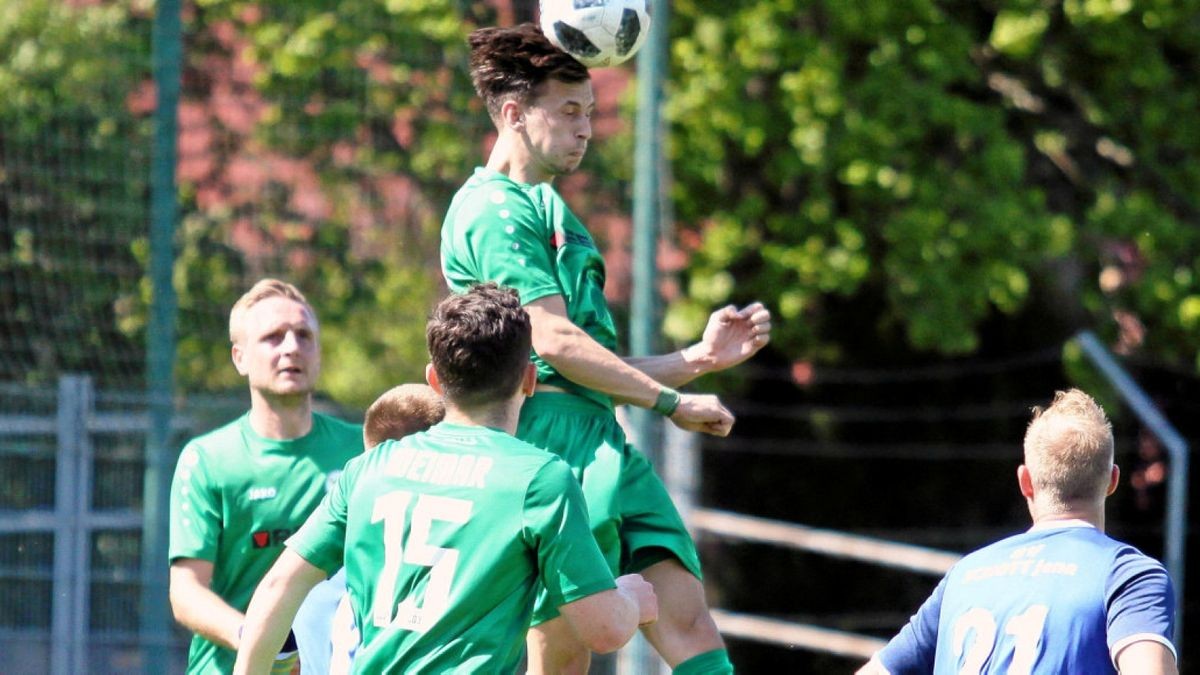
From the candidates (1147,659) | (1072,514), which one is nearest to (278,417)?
(1072,514)

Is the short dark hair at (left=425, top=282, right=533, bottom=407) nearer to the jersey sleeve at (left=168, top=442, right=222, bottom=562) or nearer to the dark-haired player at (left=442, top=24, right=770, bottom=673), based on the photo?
the dark-haired player at (left=442, top=24, right=770, bottom=673)

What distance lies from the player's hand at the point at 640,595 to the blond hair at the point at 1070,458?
36.9 inches

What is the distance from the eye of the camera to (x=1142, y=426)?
39.7 ft

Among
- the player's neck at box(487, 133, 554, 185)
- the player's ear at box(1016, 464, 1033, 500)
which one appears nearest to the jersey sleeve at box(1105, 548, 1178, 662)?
the player's ear at box(1016, 464, 1033, 500)

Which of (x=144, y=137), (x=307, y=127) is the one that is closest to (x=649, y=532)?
(x=144, y=137)

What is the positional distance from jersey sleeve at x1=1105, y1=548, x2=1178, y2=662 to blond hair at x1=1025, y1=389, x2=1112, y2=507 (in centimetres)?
20

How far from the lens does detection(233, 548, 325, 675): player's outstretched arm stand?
386 centimetres

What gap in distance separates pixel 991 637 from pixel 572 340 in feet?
4.44

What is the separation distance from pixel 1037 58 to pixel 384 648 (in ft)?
31.7

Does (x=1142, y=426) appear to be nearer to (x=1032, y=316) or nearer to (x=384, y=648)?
→ (x=1032, y=316)

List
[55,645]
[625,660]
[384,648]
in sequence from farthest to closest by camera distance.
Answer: [625,660]
[55,645]
[384,648]

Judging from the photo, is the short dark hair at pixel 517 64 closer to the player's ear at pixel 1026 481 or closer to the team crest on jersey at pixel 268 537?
the team crest on jersey at pixel 268 537

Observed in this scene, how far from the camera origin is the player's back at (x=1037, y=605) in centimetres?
387

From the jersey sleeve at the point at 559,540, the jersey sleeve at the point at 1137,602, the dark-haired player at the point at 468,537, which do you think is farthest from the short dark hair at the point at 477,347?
the jersey sleeve at the point at 1137,602
